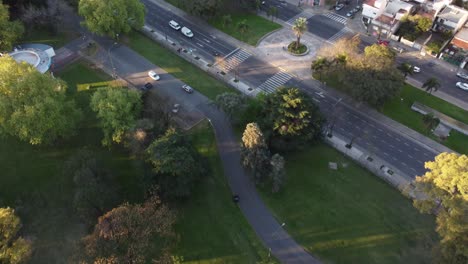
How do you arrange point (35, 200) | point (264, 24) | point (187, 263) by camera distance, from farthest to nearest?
point (264, 24)
point (35, 200)
point (187, 263)

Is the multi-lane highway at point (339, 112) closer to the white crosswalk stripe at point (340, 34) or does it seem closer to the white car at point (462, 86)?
the white crosswalk stripe at point (340, 34)

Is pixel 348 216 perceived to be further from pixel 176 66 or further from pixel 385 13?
pixel 385 13

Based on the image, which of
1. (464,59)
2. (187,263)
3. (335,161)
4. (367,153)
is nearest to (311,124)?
(335,161)

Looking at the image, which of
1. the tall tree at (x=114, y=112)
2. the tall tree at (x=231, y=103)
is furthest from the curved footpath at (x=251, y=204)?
the tall tree at (x=114, y=112)

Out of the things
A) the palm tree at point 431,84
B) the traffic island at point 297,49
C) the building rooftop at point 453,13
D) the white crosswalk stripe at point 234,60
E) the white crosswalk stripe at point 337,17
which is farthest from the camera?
the white crosswalk stripe at point 337,17

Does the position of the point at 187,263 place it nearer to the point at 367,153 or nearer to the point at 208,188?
the point at 208,188

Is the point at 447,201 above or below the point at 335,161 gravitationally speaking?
above

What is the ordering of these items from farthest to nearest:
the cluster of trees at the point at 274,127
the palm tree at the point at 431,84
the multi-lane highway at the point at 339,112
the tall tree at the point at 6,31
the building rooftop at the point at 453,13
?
the building rooftop at the point at 453,13
the tall tree at the point at 6,31
the palm tree at the point at 431,84
the multi-lane highway at the point at 339,112
the cluster of trees at the point at 274,127
